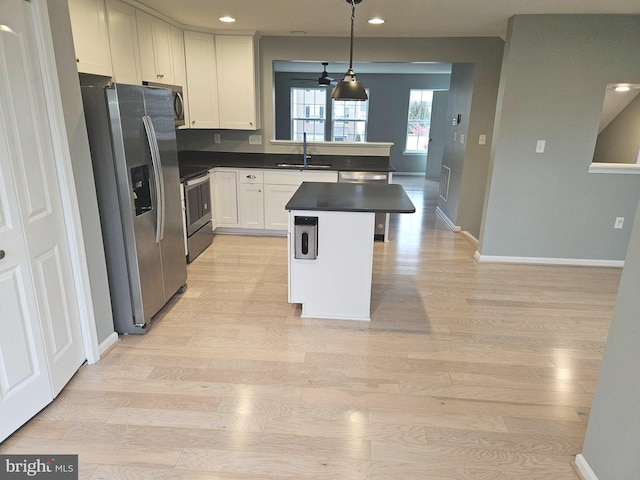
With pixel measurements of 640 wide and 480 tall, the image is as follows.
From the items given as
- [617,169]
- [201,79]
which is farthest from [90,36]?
[617,169]

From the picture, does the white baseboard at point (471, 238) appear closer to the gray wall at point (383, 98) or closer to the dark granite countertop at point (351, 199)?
the dark granite countertop at point (351, 199)

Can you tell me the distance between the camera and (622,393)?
1448mm

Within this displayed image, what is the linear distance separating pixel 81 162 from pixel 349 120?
8.26m

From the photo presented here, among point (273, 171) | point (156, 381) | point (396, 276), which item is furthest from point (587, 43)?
point (156, 381)

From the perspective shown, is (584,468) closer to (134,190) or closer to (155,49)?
(134,190)

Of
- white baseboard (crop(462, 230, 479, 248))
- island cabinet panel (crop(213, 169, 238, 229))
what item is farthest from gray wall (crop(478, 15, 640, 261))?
island cabinet panel (crop(213, 169, 238, 229))

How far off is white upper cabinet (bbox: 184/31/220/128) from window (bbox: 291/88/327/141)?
518 centimetres

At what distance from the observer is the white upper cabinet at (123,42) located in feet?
10.3

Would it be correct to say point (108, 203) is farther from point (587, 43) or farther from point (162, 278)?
point (587, 43)

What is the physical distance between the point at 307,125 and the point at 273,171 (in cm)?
562

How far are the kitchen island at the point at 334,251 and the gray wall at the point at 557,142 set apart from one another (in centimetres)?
159

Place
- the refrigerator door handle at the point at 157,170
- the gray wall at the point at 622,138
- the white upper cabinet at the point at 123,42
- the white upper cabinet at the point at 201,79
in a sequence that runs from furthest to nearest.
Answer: the white upper cabinet at the point at 201,79 → the gray wall at the point at 622,138 → the white upper cabinet at the point at 123,42 → the refrigerator door handle at the point at 157,170

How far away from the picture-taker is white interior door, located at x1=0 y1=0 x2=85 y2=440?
5.51 ft

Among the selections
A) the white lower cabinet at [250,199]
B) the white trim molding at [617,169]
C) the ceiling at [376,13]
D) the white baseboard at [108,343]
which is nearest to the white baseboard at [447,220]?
the white trim molding at [617,169]
